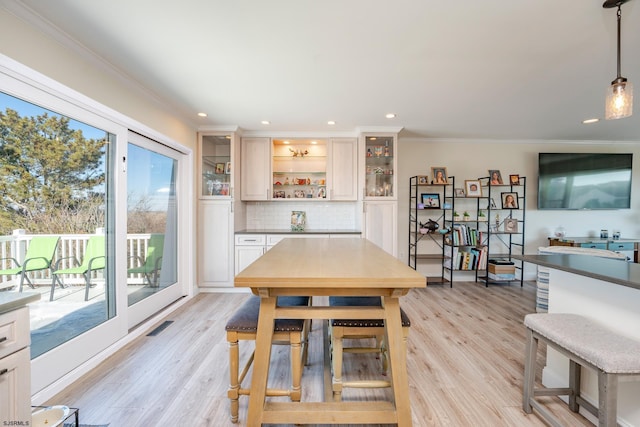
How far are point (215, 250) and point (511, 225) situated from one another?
15.1 ft

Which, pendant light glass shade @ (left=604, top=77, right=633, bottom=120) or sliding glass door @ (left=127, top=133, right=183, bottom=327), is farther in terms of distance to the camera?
sliding glass door @ (left=127, top=133, right=183, bottom=327)

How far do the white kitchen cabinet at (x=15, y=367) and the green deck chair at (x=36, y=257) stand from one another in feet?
2.64

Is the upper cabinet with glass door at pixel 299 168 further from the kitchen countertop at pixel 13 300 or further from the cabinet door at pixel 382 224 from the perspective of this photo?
the kitchen countertop at pixel 13 300

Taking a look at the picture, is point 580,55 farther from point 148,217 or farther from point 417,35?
point 148,217

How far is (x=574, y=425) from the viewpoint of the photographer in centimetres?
145

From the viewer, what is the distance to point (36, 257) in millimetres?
1730

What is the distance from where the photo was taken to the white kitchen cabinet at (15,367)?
39.3 inches

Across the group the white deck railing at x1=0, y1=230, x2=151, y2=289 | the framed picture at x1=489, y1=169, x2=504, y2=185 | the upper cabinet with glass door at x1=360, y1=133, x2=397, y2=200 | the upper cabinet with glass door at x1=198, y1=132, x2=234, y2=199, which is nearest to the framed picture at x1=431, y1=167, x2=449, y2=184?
the framed picture at x1=489, y1=169, x2=504, y2=185

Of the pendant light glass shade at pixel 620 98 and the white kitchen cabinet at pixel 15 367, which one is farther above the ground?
the pendant light glass shade at pixel 620 98

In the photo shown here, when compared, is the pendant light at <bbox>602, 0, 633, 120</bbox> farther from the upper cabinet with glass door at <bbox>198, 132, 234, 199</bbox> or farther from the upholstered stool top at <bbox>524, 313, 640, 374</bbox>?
the upper cabinet with glass door at <bbox>198, 132, 234, 199</bbox>

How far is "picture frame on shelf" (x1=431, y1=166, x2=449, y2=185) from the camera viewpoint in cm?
417

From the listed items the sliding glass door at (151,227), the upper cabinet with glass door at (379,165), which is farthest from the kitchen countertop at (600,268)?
the sliding glass door at (151,227)

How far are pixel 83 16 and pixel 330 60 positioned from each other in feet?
5.20

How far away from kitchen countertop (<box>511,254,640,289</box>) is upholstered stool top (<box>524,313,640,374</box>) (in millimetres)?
264
